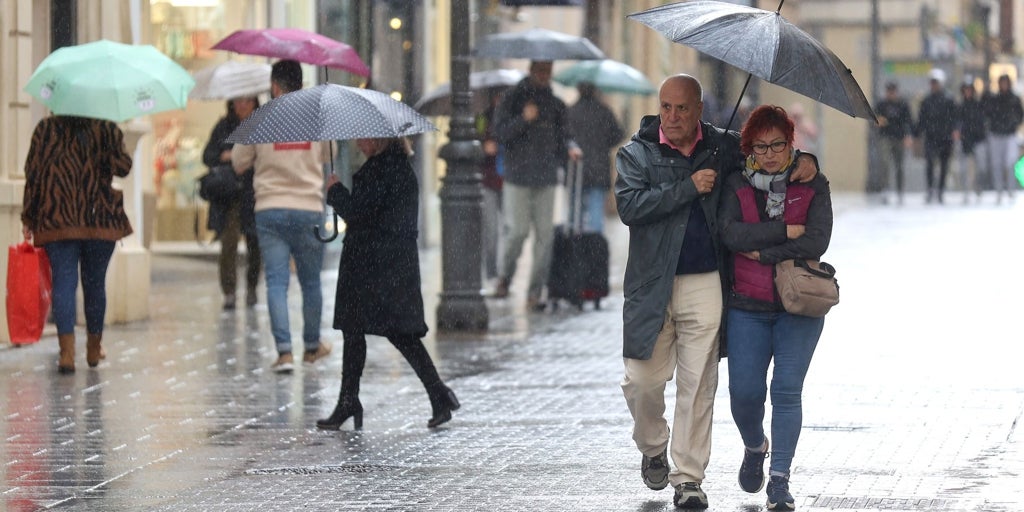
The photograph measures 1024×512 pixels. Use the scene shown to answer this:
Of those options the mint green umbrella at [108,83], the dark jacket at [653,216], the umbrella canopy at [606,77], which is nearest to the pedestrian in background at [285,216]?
the mint green umbrella at [108,83]

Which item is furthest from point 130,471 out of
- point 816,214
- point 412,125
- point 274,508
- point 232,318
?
point 232,318

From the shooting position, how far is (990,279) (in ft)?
56.6

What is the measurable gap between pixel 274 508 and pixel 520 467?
1.23 meters

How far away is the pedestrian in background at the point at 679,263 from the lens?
7074 mm

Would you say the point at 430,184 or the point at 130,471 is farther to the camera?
the point at 430,184

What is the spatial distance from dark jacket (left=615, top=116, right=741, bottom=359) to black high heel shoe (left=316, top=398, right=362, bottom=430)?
2.49m

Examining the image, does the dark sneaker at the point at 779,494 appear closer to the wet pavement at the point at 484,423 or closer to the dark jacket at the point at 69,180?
the wet pavement at the point at 484,423

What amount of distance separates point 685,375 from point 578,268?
27.0 ft

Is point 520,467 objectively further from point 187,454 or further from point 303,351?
point 303,351

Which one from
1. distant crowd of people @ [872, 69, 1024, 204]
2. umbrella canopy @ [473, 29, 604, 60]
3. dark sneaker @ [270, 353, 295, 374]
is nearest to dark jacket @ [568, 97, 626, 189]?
umbrella canopy @ [473, 29, 604, 60]

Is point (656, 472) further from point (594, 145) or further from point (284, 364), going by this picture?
point (594, 145)

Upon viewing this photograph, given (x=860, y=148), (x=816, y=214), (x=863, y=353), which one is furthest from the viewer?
(x=860, y=148)

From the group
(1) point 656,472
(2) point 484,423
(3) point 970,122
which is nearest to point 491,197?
(2) point 484,423

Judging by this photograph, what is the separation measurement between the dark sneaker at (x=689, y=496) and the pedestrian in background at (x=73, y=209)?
537cm
